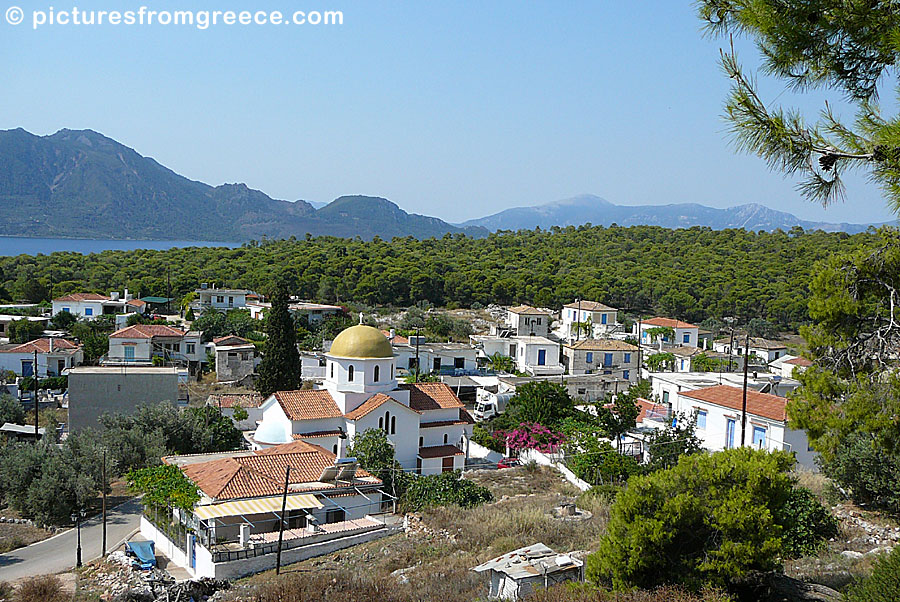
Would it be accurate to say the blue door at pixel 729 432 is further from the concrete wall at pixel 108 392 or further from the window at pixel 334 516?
the concrete wall at pixel 108 392

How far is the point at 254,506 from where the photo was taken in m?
17.6

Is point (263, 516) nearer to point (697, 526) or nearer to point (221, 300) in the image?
point (697, 526)

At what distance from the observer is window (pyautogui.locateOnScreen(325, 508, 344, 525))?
19.0 m

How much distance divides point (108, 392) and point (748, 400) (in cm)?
2248

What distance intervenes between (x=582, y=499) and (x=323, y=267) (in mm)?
55904

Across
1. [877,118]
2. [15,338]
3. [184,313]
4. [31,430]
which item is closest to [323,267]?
[184,313]

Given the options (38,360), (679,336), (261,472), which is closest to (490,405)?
(261,472)

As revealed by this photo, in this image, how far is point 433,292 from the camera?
227ft

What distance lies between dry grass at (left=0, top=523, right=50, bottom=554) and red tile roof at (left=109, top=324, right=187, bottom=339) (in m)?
21.0

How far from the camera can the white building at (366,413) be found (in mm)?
25031

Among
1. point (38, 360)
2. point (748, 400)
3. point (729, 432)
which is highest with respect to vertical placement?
point (748, 400)

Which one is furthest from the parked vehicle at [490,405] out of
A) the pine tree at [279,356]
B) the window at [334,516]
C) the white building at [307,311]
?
the white building at [307,311]

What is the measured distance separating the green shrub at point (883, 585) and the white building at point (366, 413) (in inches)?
737

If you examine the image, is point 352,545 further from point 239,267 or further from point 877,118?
point 239,267
